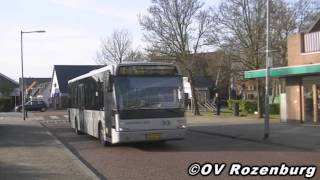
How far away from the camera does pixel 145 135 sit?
18531 millimetres

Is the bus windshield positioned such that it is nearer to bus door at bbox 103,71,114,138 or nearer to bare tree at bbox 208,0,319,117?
bus door at bbox 103,71,114,138

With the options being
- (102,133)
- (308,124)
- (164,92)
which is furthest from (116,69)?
(308,124)

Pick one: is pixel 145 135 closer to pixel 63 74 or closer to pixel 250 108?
pixel 250 108

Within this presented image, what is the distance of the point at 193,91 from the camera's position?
4912 cm

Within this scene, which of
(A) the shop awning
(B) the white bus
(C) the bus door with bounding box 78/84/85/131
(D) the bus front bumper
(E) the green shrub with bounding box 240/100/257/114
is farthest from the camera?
(E) the green shrub with bounding box 240/100/257/114

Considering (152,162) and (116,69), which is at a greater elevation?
(116,69)

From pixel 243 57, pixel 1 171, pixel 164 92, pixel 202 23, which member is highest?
pixel 202 23

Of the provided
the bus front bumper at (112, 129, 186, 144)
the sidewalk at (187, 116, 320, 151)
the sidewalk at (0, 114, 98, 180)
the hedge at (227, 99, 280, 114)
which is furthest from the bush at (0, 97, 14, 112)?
the bus front bumper at (112, 129, 186, 144)

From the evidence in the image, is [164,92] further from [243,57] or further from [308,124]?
[243,57]

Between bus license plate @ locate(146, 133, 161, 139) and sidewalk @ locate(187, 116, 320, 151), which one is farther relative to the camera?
sidewalk @ locate(187, 116, 320, 151)

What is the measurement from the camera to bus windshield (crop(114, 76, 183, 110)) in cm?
1859

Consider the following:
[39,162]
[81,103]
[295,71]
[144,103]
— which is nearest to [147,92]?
[144,103]

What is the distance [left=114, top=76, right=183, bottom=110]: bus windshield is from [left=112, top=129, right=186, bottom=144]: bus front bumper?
786 mm

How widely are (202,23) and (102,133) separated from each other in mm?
26949
